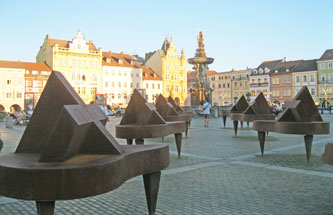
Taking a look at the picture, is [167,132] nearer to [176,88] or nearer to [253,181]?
[253,181]

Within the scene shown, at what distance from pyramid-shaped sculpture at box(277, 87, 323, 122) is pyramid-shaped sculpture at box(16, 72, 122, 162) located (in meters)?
6.43

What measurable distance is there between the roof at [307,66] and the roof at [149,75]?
3359 centimetres

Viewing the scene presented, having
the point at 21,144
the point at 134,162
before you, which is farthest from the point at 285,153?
the point at 21,144

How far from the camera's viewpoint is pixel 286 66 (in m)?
82.4

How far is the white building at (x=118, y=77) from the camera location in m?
72.1

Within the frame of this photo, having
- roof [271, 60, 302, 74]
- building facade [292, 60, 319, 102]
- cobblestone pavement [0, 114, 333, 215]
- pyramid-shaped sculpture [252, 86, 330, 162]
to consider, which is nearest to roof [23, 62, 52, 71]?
roof [271, 60, 302, 74]

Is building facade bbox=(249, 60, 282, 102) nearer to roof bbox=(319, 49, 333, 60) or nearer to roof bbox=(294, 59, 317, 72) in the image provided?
roof bbox=(294, 59, 317, 72)

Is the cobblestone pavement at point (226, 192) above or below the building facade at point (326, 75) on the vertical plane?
below

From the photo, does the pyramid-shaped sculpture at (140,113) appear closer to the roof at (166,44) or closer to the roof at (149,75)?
the roof at (149,75)

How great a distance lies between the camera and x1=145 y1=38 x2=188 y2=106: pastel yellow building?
265 ft

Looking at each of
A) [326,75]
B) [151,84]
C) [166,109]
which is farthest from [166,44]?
[166,109]

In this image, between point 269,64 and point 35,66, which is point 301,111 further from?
point 269,64

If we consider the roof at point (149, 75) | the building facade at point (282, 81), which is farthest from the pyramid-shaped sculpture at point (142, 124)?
the building facade at point (282, 81)

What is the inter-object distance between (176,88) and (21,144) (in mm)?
79886
